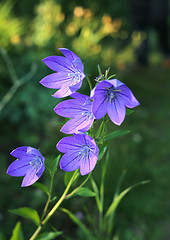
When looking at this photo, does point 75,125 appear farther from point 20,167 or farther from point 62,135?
point 62,135

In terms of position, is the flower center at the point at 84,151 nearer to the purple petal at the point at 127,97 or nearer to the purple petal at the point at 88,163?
the purple petal at the point at 88,163

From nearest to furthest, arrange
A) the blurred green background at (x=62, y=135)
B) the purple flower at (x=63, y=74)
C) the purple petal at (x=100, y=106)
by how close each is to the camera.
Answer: the purple petal at (x=100, y=106)
the purple flower at (x=63, y=74)
the blurred green background at (x=62, y=135)

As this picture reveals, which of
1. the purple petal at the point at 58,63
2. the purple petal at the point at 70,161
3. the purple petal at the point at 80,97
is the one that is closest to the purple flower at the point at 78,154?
the purple petal at the point at 70,161

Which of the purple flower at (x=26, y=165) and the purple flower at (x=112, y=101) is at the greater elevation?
the purple flower at (x=112, y=101)

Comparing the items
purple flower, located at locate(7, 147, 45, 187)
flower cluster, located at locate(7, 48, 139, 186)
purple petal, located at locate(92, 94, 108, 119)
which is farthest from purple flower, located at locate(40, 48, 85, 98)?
purple flower, located at locate(7, 147, 45, 187)

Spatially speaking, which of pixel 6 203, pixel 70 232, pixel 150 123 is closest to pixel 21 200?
pixel 6 203

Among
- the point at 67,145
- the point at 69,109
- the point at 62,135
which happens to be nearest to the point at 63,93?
the point at 69,109

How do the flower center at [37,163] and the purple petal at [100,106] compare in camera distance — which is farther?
the flower center at [37,163]

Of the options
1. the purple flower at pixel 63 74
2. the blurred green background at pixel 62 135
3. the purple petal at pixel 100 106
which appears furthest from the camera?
the blurred green background at pixel 62 135
